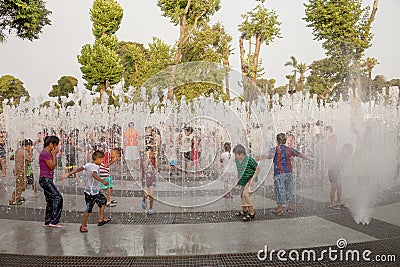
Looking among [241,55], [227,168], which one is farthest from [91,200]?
[241,55]

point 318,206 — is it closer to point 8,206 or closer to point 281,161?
point 281,161

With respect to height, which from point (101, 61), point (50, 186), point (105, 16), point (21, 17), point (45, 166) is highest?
point (105, 16)

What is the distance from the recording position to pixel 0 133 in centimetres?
1201

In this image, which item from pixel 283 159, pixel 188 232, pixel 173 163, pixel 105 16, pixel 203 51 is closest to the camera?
pixel 188 232

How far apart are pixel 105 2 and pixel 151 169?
26111 millimetres

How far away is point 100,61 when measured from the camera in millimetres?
29859

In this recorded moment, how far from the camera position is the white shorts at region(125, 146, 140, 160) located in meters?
11.2

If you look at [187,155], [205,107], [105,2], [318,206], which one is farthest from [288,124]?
[105,2]

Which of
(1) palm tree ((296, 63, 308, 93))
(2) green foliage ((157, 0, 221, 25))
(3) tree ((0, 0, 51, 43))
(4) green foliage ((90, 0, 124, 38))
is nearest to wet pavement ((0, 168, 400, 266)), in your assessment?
(3) tree ((0, 0, 51, 43))

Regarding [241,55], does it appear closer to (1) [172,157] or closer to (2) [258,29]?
(2) [258,29]

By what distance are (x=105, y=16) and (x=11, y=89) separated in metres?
37.6

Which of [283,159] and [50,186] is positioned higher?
[283,159]

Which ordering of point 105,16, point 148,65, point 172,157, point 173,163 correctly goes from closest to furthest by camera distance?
point 173,163 → point 172,157 → point 148,65 → point 105,16

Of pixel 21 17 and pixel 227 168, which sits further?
pixel 21 17
